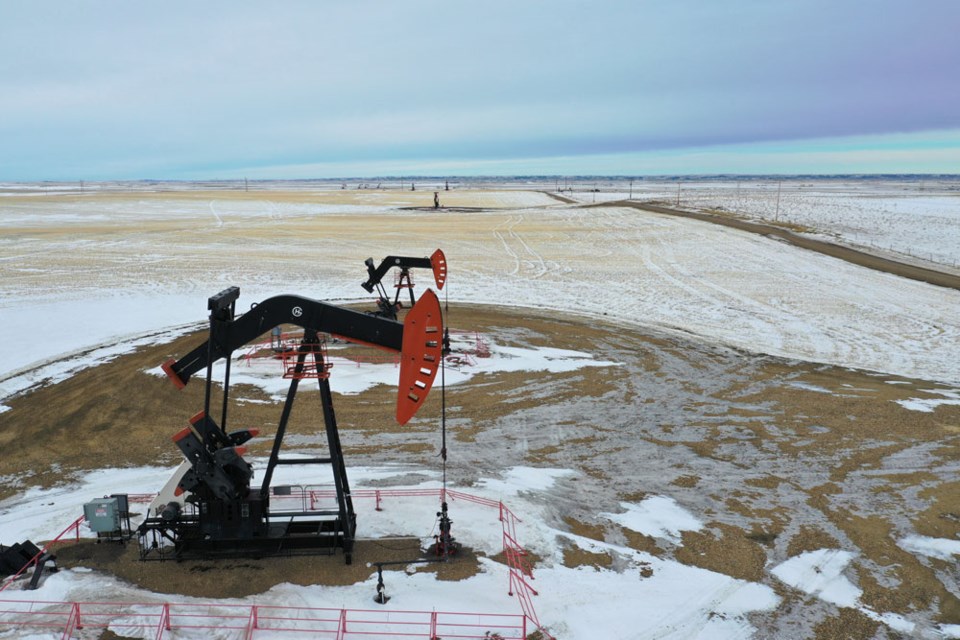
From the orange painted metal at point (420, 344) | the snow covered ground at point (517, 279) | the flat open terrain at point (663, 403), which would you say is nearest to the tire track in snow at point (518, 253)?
the snow covered ground at point (517, 279)

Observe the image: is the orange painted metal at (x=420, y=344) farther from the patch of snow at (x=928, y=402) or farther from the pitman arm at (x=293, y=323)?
the patch of snow at (x=928, y=402)

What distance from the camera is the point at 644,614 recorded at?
30.7 ft

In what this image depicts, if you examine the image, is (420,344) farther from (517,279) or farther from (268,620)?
(517,279)

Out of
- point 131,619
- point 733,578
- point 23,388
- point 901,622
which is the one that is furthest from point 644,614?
point 23,388

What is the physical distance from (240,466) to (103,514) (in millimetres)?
2567

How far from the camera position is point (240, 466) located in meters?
10.2

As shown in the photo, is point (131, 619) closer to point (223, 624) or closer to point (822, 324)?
point (223, 624)

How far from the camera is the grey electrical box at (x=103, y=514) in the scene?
10.4 metres

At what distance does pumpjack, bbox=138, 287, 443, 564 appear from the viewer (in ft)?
31.1

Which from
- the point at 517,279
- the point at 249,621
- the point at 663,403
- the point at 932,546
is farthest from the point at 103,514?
the point at 517,279

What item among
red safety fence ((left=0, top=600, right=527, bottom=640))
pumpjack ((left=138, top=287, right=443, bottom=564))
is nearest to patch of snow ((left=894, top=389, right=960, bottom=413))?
red safety fence ((left=0, top=600, right=527, bottom=640))

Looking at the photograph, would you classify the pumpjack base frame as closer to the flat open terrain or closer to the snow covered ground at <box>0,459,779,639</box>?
the snow covered ground at <box>0,459,779,639</box>

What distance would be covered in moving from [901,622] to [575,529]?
5.13m

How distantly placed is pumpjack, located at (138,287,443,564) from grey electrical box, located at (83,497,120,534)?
60cm
